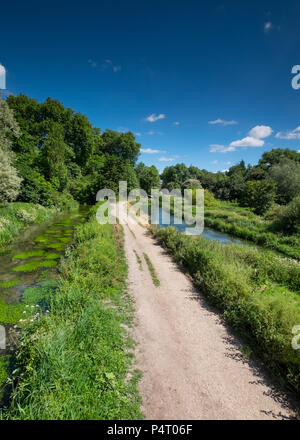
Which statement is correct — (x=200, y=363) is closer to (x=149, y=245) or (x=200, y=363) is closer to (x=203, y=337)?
(x=203, y=337)

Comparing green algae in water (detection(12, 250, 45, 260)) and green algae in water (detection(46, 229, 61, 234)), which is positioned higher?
green algae in water (detection(46, 229, 61, 234))

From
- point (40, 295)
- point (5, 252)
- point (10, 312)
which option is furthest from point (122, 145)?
point (10, 312)

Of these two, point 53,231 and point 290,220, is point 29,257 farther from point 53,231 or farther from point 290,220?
point 290,220

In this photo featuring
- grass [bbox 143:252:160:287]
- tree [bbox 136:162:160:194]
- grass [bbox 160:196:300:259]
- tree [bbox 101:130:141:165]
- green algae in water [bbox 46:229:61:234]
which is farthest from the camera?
tree [bbox 136:162:160:194]

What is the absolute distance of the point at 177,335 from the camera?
559 cm

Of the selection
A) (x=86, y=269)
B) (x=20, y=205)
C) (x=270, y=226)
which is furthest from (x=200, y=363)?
(x=20, y=205)

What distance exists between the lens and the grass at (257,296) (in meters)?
4.47

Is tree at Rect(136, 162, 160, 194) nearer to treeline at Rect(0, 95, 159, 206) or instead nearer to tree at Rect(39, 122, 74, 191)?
treeline at Rect(0, 95, 159, 206)

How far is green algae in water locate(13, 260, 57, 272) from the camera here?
969cm

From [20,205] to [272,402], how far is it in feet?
78.7

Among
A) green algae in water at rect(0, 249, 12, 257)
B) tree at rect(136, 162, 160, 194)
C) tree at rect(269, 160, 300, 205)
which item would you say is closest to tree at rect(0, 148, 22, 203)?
green algae in water at rect(0, 249, 12, 257)

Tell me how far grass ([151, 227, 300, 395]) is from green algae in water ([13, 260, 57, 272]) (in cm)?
783

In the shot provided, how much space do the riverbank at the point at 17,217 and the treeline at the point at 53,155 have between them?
1.15 meters
